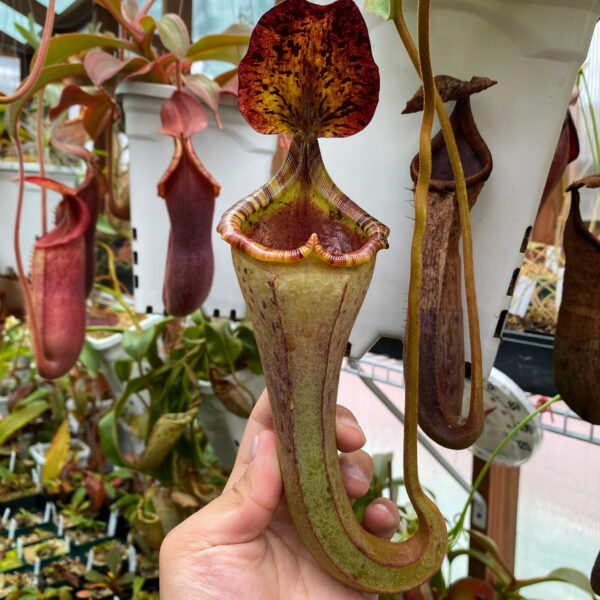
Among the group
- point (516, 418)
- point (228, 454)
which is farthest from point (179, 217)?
point (228, 454)


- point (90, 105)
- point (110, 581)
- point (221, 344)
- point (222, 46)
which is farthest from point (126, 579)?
point (222, 46)

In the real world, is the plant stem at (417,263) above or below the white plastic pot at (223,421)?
above

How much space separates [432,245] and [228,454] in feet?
2.89

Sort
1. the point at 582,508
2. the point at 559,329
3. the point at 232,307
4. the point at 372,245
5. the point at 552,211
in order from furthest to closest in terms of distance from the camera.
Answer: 1. the point at 582,508
2. the point at 552,211
3. the point at 232,307
4. the point at 559,329
5. the point at 372,245

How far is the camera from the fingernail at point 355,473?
20.6 inches

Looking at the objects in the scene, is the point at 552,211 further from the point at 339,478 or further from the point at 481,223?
the point at 339,478

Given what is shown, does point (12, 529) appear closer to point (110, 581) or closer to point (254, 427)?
point (110, 581)

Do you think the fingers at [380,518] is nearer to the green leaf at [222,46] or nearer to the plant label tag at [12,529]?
the green leaf at [222,46]

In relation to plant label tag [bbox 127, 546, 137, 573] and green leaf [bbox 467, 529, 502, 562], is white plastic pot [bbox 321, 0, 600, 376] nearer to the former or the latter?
green leaf [bbox 467, 529, 502, 562]

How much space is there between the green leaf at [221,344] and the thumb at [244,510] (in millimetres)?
611

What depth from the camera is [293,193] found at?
383 mm

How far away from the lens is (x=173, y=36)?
0.69m

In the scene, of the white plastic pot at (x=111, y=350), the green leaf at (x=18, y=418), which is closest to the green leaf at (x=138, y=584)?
the white plastic pot at (x=111, y=350)

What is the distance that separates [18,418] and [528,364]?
150cm
